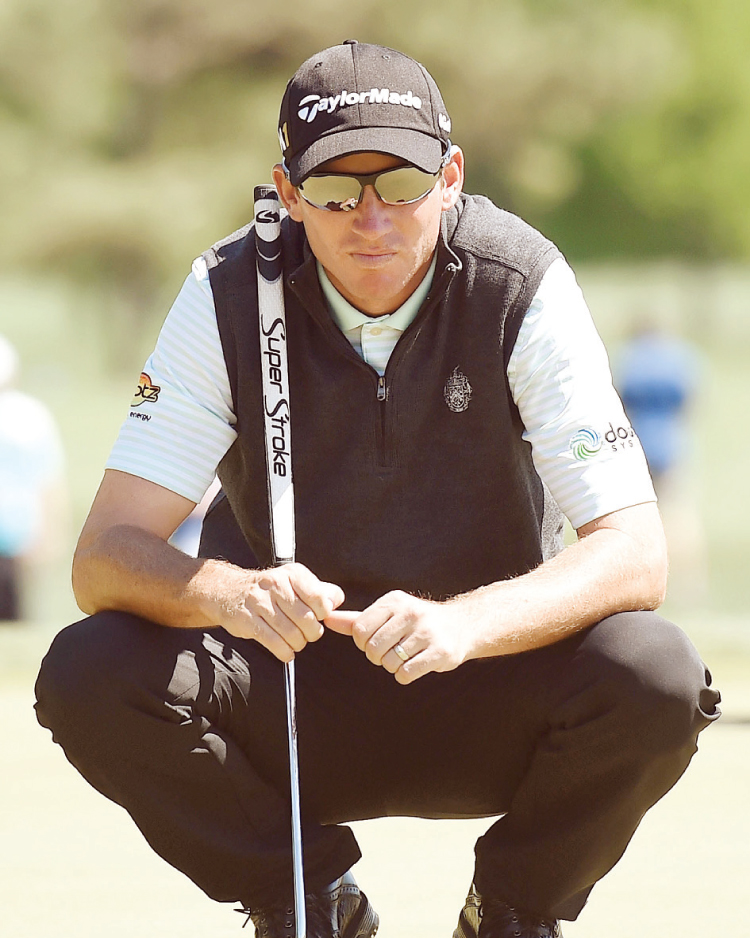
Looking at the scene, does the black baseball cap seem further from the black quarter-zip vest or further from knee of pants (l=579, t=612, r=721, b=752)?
knee of pants (l=579, t=612, r=721, b=752)

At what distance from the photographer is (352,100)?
10.1 ft

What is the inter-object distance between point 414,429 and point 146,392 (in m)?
0.51

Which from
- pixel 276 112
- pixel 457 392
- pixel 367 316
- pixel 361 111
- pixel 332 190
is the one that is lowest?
pixel 457 392

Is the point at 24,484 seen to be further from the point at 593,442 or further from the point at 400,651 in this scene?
the point at 400,651

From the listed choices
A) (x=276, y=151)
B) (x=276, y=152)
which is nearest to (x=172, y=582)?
(x=276, y=152)

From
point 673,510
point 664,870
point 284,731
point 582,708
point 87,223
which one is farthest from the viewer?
point 87,223

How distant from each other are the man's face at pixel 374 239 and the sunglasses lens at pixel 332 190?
0.01 meters

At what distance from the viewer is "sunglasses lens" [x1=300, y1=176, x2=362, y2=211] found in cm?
308

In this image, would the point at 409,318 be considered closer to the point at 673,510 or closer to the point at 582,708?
the point at 582,708

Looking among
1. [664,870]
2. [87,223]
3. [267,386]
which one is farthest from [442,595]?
[87,223]

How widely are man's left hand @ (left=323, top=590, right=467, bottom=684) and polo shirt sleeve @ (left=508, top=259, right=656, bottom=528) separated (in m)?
0.44

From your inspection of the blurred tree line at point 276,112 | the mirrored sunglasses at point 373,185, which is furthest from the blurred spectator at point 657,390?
the blurred tree line at point 276,112

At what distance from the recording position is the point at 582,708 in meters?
2.84

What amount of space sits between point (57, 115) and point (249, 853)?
75.0ft
